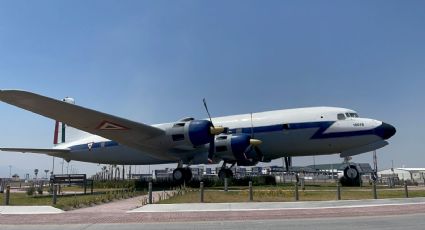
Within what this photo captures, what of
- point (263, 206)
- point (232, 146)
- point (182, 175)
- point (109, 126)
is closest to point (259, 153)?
point (232, 146)

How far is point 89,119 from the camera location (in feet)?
78.4

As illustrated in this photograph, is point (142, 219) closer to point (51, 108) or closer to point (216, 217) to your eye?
point (216, 217)

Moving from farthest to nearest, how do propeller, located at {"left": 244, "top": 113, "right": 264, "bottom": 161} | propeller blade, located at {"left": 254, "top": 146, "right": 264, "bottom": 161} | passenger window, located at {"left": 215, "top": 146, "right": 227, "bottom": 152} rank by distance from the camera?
propeller blade, located at {"left": 254, "top": 146, "right": 264, "bottom": 161}
propeller, located at {"left": 244, "top": 113, "right": 264, "bottom": 161}
passenger window, located at {"left": 215, "top": 146, "right": 227, "bottom": 152}

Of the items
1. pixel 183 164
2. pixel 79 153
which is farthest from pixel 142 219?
pixel 79 153

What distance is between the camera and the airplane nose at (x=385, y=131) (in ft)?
87.2

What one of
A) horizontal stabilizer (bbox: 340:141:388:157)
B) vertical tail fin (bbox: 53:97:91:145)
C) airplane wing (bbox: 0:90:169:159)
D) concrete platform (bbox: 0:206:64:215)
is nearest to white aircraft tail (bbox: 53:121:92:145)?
vertical tail fin (bbox: 53:97:91:145)

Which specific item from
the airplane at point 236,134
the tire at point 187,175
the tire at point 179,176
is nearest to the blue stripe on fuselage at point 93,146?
the airplane at point 236,134

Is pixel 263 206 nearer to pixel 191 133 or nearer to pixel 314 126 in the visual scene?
pixel 191 133

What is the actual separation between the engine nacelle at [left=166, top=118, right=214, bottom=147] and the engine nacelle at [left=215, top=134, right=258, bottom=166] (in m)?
1.93

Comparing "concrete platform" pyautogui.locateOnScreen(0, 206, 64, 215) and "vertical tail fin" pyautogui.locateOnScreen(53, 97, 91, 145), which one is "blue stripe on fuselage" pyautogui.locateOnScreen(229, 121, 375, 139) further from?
"concrete platform" pyautogui.locateOnScreen(0, 206, 64, 215)

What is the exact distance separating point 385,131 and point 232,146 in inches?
406

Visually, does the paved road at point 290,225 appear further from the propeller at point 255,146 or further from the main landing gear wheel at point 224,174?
the main landing gear wheel at point 224,174

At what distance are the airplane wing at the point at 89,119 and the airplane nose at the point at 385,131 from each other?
14.4 meters

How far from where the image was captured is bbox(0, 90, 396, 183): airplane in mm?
24344
